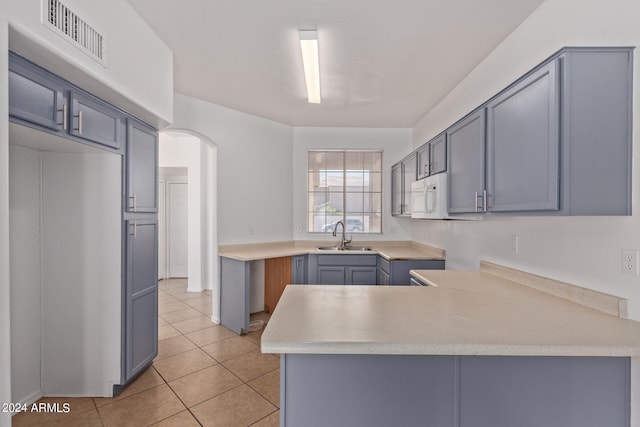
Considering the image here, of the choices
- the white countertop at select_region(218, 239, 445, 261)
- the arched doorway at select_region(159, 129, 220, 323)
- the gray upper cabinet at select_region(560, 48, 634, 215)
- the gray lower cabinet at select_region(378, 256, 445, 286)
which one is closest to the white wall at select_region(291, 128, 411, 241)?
the white countertop at select_region(218, 239, 445, 261)

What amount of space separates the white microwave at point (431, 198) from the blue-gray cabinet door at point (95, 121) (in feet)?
8.29

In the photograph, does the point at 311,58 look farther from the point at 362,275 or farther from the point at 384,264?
the point at 362,275

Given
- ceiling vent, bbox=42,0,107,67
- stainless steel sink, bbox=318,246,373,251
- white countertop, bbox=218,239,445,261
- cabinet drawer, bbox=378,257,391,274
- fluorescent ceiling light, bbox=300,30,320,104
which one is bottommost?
cabinet drawer, bbox=378,257,391,274

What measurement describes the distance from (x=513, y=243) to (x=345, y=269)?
214cm

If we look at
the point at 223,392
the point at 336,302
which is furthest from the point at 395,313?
the point at 223,392

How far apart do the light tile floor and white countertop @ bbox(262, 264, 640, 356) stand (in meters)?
1.07

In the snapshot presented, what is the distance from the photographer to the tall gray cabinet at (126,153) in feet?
4.72

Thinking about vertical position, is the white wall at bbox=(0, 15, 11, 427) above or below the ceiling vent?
below

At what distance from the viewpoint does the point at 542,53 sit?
1.78 meters

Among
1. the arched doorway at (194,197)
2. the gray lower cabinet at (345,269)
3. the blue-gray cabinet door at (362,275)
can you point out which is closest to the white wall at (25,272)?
the gray lower cabinet at (345,269)

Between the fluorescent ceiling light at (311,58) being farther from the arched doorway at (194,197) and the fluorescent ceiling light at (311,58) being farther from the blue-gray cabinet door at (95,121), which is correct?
the arched doorway at (194,197)

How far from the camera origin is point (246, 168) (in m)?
3.94

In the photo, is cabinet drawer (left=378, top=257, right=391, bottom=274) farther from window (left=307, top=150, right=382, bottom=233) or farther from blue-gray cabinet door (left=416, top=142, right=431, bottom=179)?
blue-gray cabinet door (left=416, top=142, right=431, bottom=179)

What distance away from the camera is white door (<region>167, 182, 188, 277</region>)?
586 centimetres
